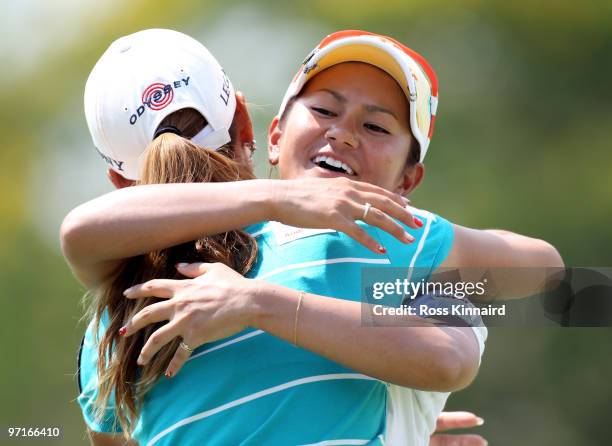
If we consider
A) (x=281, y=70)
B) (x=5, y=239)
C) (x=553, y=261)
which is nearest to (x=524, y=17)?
Answer: (x=281, y=70)

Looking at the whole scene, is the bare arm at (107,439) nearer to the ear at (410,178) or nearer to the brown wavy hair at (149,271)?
the brown wavy hair at (149,271)

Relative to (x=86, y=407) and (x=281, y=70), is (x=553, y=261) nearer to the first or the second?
(x=86, y=407)

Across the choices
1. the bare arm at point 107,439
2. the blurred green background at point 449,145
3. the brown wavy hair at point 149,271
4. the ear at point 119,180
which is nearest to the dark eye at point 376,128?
the brown wavy hair at point 149,271

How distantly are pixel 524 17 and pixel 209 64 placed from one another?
5.51 m

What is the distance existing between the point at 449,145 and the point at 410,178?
4.56 metres

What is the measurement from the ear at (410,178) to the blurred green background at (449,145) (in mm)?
3781

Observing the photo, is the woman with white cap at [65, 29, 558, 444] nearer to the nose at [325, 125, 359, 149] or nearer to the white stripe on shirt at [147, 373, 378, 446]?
the white stripe on shirt at [147, 373, 378, 446]

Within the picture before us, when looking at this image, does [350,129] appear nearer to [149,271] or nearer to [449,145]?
[149,271]

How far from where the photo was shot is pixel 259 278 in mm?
2551

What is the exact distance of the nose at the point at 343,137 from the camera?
285cm

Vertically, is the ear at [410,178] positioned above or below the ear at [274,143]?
below

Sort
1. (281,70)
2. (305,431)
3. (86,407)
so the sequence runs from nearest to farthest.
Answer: (305,431), (86,407), (281,70)

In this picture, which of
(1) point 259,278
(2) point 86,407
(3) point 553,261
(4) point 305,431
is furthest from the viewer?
(3) point 553,261

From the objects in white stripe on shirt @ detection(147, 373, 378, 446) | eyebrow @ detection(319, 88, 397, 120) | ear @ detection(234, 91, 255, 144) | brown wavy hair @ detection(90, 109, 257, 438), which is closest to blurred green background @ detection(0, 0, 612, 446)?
ear @ detection(234, 91, 255, 144)
